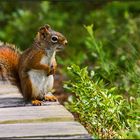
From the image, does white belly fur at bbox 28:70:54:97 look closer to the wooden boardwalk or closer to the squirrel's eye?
the wooden boardwalk

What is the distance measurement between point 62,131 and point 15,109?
3.02ft

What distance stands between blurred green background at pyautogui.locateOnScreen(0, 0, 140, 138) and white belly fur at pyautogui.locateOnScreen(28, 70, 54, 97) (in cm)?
238

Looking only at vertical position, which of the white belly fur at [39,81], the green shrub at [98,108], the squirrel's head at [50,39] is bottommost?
the green shrub at [98,108]

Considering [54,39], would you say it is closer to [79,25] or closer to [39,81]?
[39,81]

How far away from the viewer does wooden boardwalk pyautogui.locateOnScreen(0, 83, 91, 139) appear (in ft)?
15.5

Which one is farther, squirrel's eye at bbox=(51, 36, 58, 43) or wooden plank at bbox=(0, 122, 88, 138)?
squirrel's eye at bbox=(51, 36, 58, 43)

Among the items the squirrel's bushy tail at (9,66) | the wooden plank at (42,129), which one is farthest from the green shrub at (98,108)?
the squirrel's bushy tail at (9,66)

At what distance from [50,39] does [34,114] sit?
905mm

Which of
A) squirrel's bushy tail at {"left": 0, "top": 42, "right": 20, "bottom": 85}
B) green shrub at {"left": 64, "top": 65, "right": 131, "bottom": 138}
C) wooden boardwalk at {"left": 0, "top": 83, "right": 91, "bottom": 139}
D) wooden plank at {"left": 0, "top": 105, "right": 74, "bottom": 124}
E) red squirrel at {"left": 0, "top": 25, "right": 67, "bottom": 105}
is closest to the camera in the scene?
wooden boardwalk at {"left": 0, "top": 83, "right": 91, "bottom": 139}

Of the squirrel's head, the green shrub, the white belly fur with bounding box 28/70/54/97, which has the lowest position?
the green shrub

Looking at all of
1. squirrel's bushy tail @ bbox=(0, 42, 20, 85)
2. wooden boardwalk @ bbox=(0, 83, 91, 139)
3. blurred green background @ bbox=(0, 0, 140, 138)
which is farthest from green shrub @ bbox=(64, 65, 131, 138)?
blurred green background @ bbox=(0, 0, 140, 138)

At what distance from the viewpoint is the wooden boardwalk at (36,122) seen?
4719mm

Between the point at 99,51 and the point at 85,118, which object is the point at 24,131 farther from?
the point at 99,51

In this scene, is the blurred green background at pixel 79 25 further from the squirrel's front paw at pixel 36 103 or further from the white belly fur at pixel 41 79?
the squirrel's front paw at pixel 36 103
